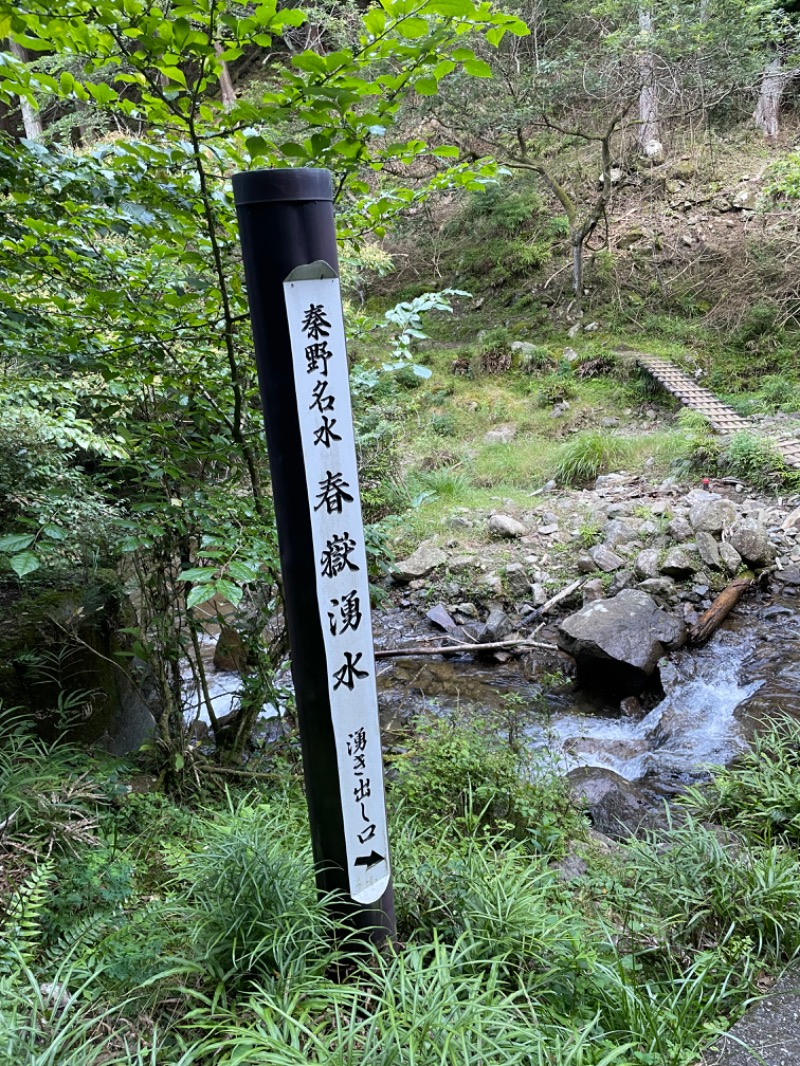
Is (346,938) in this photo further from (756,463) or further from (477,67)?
(756,463)

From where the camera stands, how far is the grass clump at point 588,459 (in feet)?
30.1

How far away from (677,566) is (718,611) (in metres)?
0.60

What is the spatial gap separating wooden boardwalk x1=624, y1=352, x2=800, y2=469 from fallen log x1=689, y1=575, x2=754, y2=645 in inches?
91.0

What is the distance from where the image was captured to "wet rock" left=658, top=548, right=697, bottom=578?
21.4 feet

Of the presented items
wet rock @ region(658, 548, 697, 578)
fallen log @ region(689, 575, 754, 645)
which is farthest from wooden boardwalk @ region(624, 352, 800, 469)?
wet rock @ region(658, 548, 697, 578)

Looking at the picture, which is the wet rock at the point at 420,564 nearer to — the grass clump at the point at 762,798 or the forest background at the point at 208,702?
the forest background at the point at 208,702

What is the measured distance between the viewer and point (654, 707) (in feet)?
17.2

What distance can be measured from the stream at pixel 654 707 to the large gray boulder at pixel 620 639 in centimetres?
19

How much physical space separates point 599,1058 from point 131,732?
2783 mm

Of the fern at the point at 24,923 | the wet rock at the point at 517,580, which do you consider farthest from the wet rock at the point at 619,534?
the fern at the point at 24,923

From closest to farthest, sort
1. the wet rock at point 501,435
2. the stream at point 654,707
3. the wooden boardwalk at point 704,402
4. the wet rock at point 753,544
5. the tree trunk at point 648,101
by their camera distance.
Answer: the stream at point 654,707 < the wet rock at point 753,544 < the wooden boardwalk at point 704,402 < the wet rock at point 501,435 < the tree trunk at point 648,101

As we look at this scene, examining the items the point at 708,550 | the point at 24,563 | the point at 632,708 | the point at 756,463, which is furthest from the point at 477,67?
the point at 756,463

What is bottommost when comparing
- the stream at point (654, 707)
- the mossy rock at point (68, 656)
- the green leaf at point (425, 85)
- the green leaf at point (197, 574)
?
the stream at point (654, 707)

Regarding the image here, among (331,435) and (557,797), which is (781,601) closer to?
(557,797)
